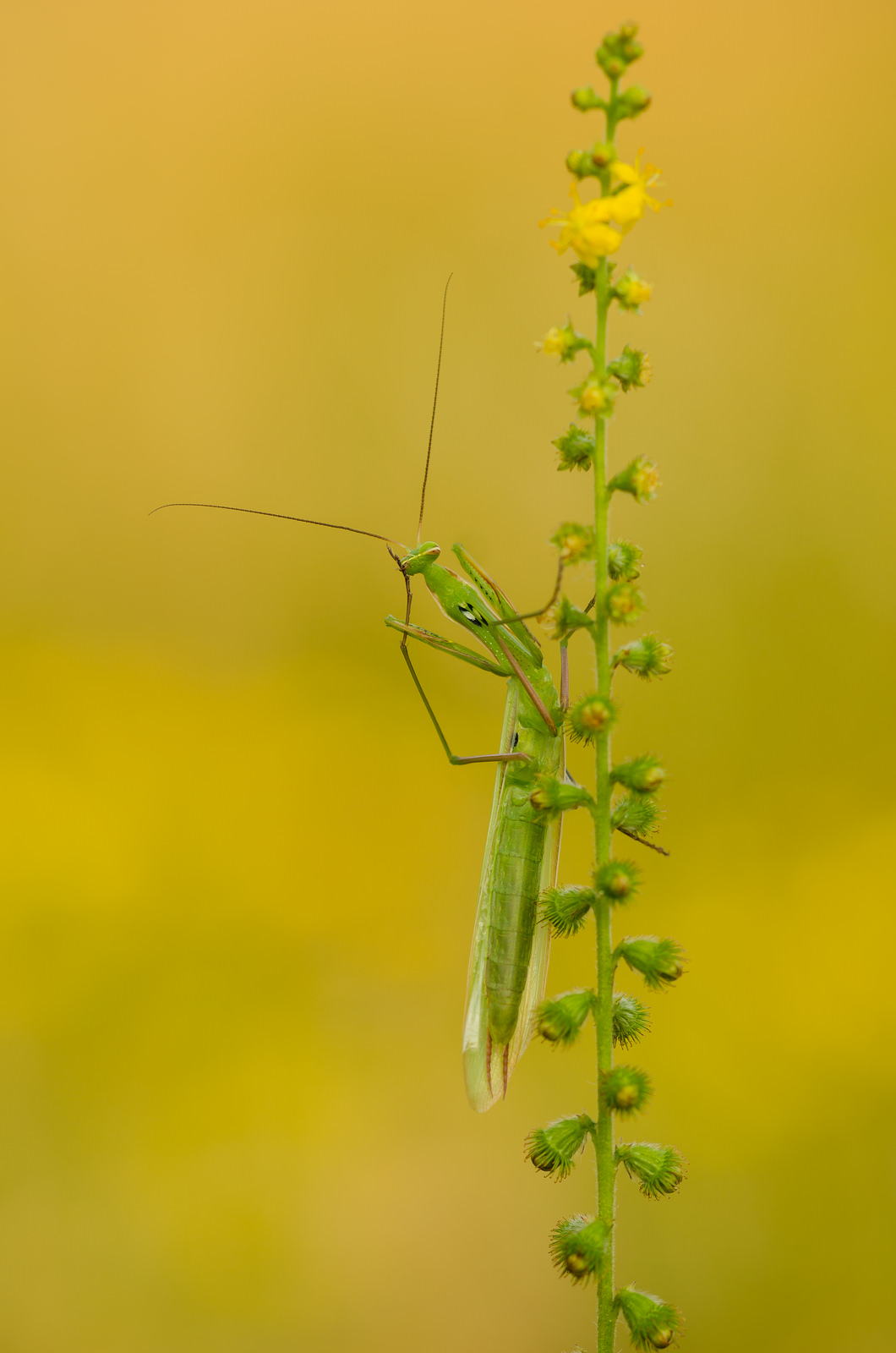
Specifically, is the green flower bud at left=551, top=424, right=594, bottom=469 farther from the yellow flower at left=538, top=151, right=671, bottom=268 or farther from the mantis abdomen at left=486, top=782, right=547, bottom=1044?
the mantis abdomen at left=486, top=782, right=547, bottom=1044

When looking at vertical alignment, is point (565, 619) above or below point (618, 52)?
below

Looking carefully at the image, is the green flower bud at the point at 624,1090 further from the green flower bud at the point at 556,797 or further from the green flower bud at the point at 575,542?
the green flower bud at the point at 575,542

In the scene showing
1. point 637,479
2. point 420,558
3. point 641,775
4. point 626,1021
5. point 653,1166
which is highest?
point 420,558

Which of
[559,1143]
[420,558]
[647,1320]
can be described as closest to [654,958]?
[559,1143]

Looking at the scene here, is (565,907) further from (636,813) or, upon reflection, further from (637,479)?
(637,479)

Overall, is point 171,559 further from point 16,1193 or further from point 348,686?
point 16,1193

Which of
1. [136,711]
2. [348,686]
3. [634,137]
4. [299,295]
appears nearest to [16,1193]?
[136,711]

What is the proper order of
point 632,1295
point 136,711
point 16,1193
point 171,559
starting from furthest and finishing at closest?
point 171,559 → point 136,711 → point 16,1193 → point 632,1295

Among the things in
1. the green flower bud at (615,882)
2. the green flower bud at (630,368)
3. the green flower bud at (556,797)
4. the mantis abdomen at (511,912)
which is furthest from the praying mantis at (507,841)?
the green flower bud at (630,368)
